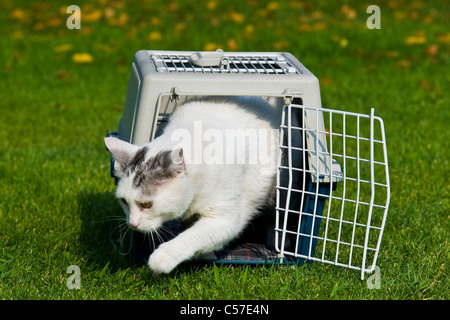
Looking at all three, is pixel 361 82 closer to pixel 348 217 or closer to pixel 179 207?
pixel 348 217

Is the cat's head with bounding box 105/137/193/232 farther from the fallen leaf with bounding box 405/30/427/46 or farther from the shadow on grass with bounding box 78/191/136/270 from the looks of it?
the fallen leaf with bounding box 405/30/427/46

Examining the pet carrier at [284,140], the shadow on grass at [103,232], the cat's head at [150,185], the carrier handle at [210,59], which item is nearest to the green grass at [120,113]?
the shadow on grass at [103,232]

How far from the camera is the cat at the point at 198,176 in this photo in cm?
236

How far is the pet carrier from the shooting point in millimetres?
2594

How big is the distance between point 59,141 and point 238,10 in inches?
154

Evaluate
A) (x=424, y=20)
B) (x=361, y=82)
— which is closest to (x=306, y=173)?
(x=361, y=82)

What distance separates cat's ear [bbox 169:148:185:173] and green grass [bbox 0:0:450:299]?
489 mm

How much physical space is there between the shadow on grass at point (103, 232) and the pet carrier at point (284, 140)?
0.09 metres

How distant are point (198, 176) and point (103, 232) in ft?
2.74

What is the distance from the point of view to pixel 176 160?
7.52ft

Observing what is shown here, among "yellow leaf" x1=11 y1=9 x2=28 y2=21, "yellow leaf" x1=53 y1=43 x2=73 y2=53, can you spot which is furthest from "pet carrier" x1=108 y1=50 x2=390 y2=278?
"yellow leaf" x1=11 y1=9 x2=28 y2=21

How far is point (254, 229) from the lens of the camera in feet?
10.4

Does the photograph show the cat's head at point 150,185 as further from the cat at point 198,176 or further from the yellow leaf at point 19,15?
the yellow leaf at point 19,15

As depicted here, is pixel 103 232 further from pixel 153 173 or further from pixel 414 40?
pixel 414 40
